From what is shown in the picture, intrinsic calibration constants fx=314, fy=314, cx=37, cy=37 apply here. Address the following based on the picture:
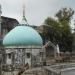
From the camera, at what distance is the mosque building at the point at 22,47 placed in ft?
110

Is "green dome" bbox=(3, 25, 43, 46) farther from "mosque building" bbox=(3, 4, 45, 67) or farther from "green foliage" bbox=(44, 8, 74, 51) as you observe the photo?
"green foliage" bbox=(44, 8, 74, 51)

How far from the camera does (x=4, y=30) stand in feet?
188

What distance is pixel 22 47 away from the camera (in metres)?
33.7

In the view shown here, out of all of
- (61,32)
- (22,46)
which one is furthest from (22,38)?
(61,32)

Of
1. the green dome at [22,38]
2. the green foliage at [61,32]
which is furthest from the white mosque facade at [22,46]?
the green foliage at [61,32]

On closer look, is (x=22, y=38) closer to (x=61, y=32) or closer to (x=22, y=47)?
(x=22, y=47)

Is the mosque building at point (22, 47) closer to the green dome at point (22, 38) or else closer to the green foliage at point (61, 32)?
the green dome at point (22, 38)

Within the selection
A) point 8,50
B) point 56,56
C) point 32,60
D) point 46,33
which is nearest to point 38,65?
point 32,60

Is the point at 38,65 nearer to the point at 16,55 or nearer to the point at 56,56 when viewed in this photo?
the point at 16,55

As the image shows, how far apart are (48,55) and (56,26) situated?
375 inches

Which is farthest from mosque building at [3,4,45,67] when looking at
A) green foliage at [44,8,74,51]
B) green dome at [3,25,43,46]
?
green foliage at [44,8,74,51]

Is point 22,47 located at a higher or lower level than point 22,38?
lower

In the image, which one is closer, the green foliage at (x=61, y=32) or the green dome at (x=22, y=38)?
the green dome at (x=22, y=38)

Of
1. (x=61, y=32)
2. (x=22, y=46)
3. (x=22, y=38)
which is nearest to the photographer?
(x=22, y=38)
